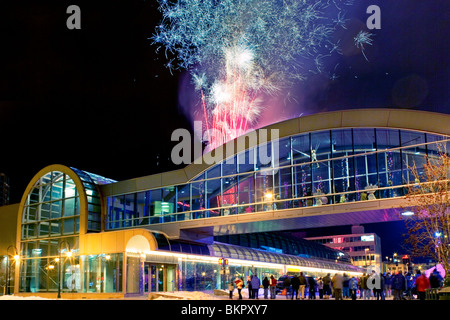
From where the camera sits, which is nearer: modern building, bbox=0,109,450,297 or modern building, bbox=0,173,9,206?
modern building, bbox=0,109,450,297

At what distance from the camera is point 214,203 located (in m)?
33.9

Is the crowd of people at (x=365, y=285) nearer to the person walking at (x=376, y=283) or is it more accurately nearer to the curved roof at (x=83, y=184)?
the person walking at (x=376, y=283)

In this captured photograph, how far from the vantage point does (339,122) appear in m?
30.3

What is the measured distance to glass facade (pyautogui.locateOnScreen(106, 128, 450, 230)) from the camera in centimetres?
2806

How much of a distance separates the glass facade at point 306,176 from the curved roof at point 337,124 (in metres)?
0.34

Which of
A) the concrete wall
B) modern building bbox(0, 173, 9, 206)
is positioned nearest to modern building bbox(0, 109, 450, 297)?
the concrete wall

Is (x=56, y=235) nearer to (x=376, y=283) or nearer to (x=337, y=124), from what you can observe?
(x=337, y=124)

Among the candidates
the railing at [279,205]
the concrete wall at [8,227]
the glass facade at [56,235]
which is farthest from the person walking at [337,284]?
the concrete wall at [8,227]

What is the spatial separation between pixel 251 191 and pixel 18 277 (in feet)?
72.6

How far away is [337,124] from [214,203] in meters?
9.39

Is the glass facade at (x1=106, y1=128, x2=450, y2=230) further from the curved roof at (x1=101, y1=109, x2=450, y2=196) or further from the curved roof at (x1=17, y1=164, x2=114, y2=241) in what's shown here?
the curved roof at (x1=17, y1=164, x2=114, y2=241)

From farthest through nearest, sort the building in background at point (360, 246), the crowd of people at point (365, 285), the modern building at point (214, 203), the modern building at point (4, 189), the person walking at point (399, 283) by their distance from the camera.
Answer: the modern building at point (4, 189) → the building in background at point (360, 246) → the modern building at point (214, 203) → the person walking at point (399, 283) → the crowd of people at point (365, 285)

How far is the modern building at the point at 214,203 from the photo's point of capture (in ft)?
93.9

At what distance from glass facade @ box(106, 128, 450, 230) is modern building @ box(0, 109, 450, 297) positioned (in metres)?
0.06
